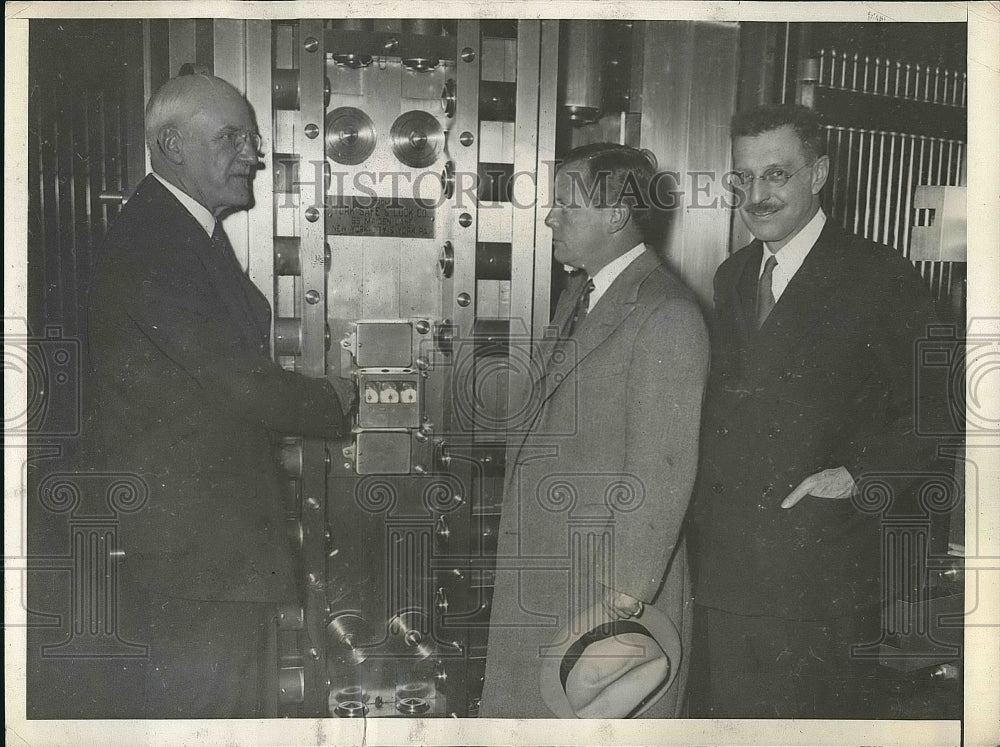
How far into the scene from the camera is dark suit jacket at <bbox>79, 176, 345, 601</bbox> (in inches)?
60.6

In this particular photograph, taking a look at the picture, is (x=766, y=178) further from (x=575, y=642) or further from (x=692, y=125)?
(x=575, y=642)

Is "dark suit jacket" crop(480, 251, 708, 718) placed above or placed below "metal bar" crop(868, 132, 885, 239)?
below

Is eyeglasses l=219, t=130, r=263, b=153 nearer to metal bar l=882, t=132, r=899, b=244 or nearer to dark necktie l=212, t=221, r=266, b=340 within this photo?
dark necktie l=212, t=221, r=266, b=340

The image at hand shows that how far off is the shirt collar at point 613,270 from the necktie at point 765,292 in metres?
0.22

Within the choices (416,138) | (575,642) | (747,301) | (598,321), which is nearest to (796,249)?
(747,301)

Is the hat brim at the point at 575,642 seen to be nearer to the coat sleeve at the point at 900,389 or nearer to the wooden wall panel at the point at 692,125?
the coat sleeve at the point at 900,389

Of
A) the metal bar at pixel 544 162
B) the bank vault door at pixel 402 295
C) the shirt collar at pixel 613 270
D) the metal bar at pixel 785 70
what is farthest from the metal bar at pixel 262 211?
the metal bar at pixel 785 70

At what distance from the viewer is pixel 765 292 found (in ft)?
5.17

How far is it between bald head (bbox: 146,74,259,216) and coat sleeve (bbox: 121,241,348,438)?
0.45 ft

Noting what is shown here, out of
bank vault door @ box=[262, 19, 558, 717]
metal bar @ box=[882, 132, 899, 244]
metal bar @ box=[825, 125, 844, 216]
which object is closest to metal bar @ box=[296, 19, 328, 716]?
bank vault door @ box=[262, 19, 558, 717]

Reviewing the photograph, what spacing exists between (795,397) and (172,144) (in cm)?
121

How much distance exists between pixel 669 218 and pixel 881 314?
431mm

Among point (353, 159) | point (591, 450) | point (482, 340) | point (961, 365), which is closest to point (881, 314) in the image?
point (961, 365)

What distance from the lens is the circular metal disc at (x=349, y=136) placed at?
155 centimetres
